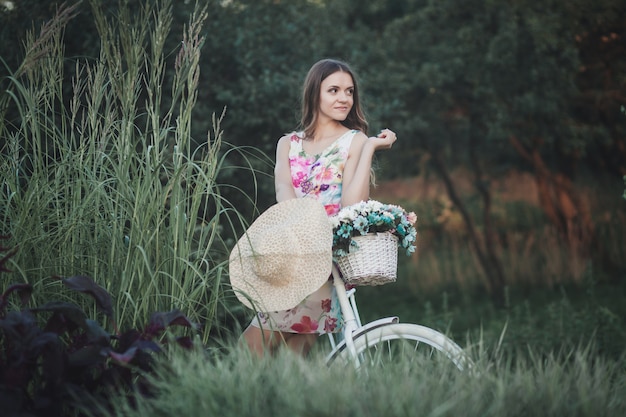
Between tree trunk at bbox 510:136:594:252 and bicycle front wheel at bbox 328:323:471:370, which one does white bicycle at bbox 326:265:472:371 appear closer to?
bicycle front wheel at bbox 328:323:471:370

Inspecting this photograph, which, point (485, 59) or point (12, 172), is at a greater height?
point (485, 59)

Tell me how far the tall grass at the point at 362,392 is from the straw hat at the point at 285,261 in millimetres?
426

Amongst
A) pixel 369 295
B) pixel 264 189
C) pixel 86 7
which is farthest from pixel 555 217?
pixel 86 7

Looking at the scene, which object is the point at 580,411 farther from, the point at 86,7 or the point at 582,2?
the point at 582,2

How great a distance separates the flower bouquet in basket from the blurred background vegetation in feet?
1.59

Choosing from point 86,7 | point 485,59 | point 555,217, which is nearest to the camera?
point 86,7

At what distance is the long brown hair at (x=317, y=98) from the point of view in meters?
3.74

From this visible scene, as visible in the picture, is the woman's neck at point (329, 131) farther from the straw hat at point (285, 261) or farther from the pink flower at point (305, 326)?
the pink flower at point (305, 326)

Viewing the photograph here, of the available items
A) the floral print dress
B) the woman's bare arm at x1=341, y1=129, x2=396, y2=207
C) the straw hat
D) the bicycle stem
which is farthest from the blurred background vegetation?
the woman's bare arm at x1=341, y1=129, x2=396, y2=207

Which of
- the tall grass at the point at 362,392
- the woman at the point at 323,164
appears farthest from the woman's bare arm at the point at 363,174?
the tall grass at the point at 362,392

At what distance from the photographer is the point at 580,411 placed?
7.83ft

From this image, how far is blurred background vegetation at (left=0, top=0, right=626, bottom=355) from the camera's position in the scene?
3.14 m

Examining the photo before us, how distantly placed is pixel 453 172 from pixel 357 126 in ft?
30.8

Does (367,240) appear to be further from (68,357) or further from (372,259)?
(68,357)
